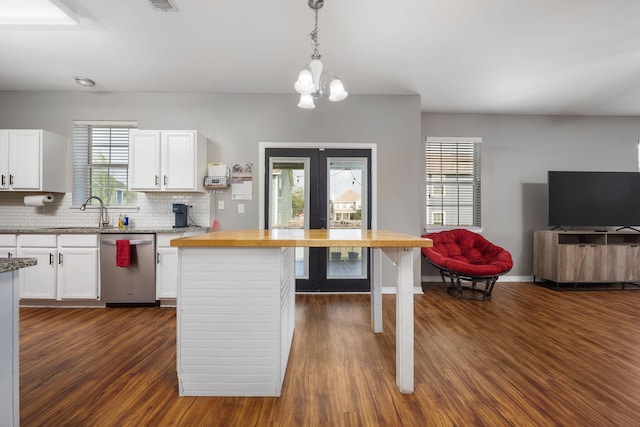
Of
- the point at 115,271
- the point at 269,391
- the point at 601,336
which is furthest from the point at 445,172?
the point at 115,271

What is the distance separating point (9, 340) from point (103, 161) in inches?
144

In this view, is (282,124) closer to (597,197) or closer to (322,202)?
(322,202)

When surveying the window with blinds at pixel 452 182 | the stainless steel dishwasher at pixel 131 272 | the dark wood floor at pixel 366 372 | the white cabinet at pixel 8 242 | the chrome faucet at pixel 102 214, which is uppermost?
the window with blinds at pixel 452 182

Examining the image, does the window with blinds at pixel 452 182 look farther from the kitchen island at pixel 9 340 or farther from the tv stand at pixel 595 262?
the kitchen island at pixel 9 340

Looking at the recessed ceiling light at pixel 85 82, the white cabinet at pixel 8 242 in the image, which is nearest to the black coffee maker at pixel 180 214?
the white cabinet at pixel 8 242

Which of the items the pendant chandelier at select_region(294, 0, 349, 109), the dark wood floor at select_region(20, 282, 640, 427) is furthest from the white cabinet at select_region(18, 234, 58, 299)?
the pendant chandelier at select_region(294, 0, 349, 109)

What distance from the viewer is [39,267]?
3.33 meters

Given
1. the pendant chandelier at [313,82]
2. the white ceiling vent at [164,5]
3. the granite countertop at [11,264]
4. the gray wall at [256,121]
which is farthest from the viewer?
the gray wall at [256,121]

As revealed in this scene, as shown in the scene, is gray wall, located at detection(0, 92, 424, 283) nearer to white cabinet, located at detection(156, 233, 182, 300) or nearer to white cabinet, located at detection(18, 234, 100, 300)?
white cabinet, located at detection(156, 233, 182, 300)

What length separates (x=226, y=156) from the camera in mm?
3971

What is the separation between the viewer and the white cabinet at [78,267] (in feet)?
10.9

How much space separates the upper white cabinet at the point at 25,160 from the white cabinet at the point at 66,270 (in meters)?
0.76

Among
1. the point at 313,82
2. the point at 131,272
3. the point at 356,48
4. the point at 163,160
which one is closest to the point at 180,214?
the point at 163,160

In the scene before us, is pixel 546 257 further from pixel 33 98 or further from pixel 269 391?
pixel 33 98
